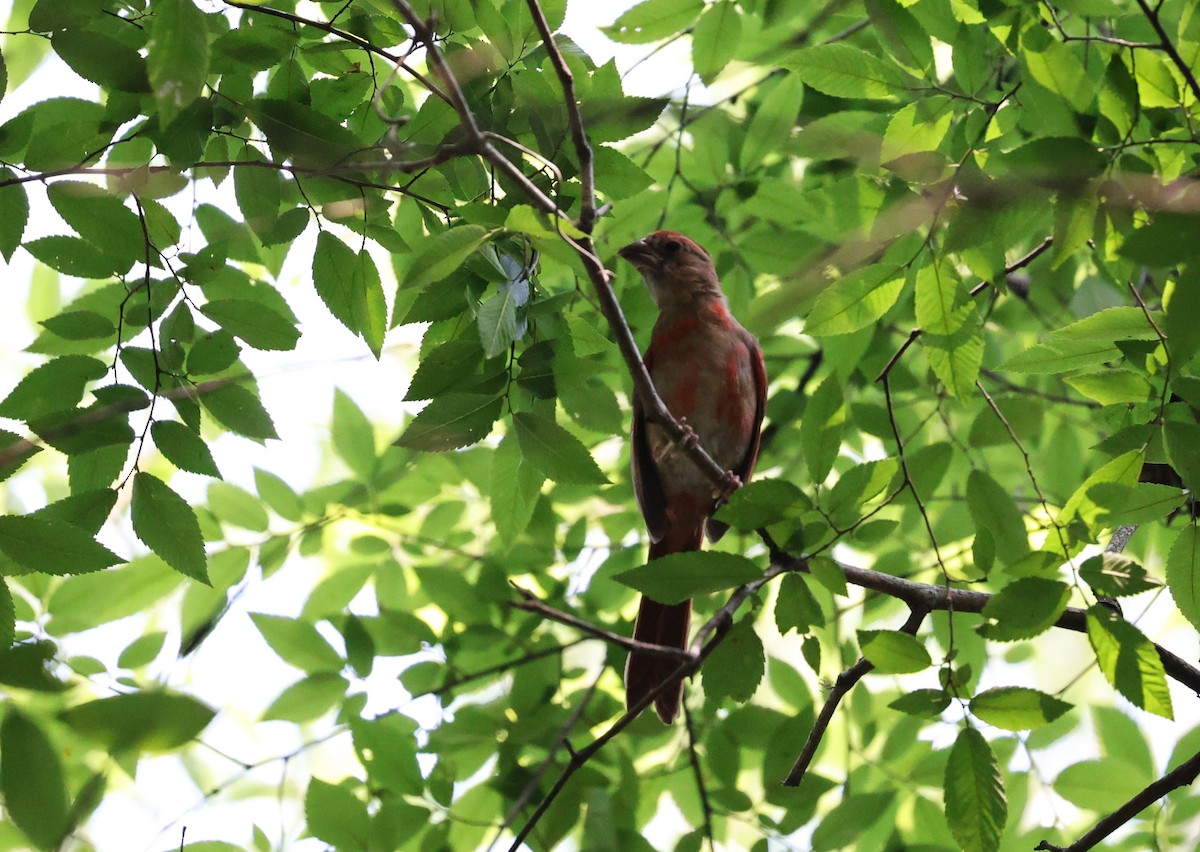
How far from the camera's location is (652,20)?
3695mm

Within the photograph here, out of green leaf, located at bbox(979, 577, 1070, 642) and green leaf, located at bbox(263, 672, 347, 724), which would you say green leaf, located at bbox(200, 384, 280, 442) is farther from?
green leaf, located at bbox(979, 577, 1070, 642)

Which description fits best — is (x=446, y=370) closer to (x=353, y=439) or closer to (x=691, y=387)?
(x=353, y=439)

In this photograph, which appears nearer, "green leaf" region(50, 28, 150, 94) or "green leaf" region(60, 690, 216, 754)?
"green leaf" region(60, 690, 216, 754)

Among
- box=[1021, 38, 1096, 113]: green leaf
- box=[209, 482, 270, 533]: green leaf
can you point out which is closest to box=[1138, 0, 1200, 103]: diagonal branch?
box=[1021, 38, 1096, 113]: green leaf

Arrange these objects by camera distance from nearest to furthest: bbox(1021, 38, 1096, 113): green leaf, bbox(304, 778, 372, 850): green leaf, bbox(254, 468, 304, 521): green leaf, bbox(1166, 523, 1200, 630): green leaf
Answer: bbox(1021, 38, 1096, 113): green leaf, bbox(1166, 523, 1200, 630): green leaf, bbox(304, 778, 372, 850): green leaf, bbox(254, 468, 304, 521): green leaf

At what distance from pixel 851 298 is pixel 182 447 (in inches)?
70.9

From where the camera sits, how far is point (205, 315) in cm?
303

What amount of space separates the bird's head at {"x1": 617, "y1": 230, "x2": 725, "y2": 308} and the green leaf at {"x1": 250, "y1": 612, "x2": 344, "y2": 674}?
86.1 inches

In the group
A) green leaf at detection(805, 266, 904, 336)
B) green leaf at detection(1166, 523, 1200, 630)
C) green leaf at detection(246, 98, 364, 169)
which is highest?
green leaf at detection(246, 98, 364, 169)

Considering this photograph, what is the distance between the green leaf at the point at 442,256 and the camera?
216 cm

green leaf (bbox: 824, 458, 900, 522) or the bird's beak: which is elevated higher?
green leaf (bbox: 824, 458, 900, 522)

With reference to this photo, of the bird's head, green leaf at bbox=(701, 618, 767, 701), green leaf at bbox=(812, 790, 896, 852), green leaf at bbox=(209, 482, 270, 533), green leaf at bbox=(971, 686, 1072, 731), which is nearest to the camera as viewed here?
green leaf at bbox=(971, 686, 1072, 731)

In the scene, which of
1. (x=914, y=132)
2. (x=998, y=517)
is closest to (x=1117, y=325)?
(x=998, y=517)

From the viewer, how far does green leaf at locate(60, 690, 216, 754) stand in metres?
1.21
